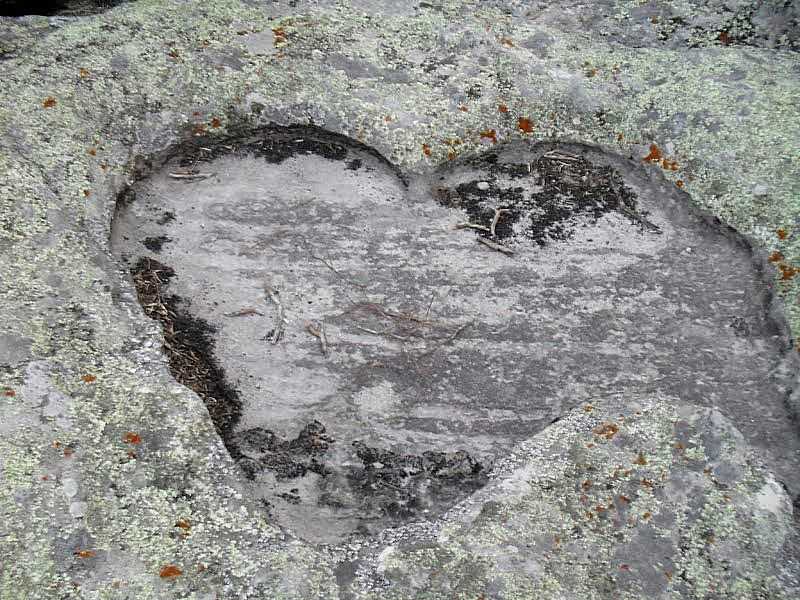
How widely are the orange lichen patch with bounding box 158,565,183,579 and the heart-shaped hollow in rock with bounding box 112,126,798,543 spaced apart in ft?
2.90

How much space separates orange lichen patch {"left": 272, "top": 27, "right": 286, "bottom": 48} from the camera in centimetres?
882

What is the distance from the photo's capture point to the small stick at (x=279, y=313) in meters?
6.74

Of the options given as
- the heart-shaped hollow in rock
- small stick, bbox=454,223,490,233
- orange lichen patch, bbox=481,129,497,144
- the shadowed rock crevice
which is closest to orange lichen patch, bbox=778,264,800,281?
the heart-shaped hollow in rock

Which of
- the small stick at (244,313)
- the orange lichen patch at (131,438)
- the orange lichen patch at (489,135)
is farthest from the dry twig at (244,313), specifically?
the orange lichen patch at (489,135)

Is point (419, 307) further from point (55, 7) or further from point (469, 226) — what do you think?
point (55, 7)

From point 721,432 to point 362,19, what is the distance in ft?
20.8

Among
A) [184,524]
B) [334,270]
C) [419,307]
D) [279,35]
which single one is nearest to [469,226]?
[419,307]

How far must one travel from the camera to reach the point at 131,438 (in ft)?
17.8

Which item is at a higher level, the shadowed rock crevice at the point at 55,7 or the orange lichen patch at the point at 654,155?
the shadowed rock crevice at the point at 55,7

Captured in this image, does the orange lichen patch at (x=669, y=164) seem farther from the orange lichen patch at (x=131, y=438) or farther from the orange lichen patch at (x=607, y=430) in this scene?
the orange lichen patch at (x=131, y=438)

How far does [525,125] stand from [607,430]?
3.92 m

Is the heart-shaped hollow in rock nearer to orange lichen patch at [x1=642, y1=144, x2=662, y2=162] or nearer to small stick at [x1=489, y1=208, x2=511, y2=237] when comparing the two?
small stick at [x1=489, y1=208, x2=511, y2=237]

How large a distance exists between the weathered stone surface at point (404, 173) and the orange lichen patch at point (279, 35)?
40mm

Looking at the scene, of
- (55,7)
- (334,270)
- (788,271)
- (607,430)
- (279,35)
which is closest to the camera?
(607,430)
